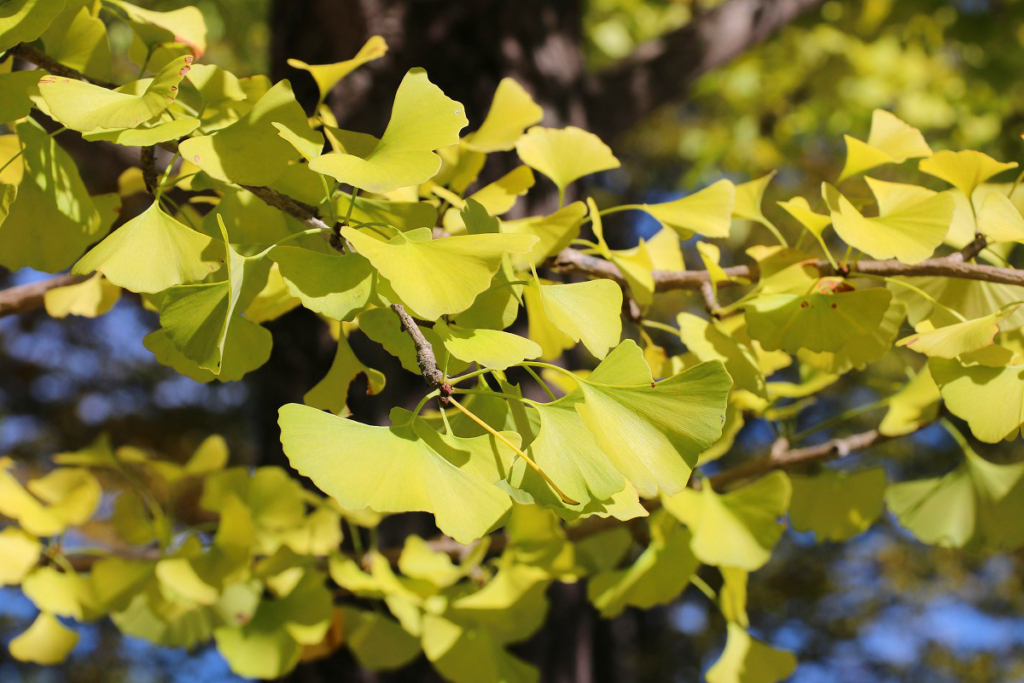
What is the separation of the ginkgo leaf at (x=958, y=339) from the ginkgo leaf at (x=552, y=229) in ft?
0.56

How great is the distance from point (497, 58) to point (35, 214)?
2.64 ft

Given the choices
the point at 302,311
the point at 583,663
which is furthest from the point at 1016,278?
the point at 583,663

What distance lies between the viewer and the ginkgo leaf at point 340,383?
443 millimetres

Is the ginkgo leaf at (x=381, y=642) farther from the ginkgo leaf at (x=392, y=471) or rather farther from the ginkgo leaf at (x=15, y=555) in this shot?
the ginkgo leaf at (x=392, y=471)

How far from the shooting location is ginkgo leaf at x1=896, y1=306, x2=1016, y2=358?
1.25 feet

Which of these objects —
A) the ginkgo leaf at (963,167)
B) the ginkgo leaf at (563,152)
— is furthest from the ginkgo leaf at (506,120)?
the ginkgo leaf at (963,167)

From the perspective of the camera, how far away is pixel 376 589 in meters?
0.59

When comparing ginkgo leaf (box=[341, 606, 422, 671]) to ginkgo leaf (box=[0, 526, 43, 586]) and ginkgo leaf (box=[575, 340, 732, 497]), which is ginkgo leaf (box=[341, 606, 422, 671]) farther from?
ginkgo leaf (box=[575, 340, 732, 497])

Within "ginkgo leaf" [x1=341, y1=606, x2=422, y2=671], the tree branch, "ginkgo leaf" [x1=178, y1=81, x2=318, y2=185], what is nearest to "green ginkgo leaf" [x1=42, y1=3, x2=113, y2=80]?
"ginkgo leaf" [x1=178, y1=81, x2=318, y2=185]

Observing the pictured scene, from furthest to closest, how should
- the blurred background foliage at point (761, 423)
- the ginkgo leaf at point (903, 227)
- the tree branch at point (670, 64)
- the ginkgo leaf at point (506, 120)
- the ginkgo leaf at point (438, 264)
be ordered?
the blurred background foliage at point (761, 423) → the tree branch at point (670, 64) → the ginkgo leaf at point (506, 120) → the ginkgo leaf at point (903, 227) → the ginkgo leaf at point (438, 264)

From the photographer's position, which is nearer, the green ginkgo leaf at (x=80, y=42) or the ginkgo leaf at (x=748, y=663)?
the green ginkgo leaf at (x=80, y=42)

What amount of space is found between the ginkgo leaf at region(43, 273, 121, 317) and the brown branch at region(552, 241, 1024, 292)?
1.06 ft

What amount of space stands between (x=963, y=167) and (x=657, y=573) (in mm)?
310

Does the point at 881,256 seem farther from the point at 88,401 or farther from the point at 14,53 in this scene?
the point at 88,401
